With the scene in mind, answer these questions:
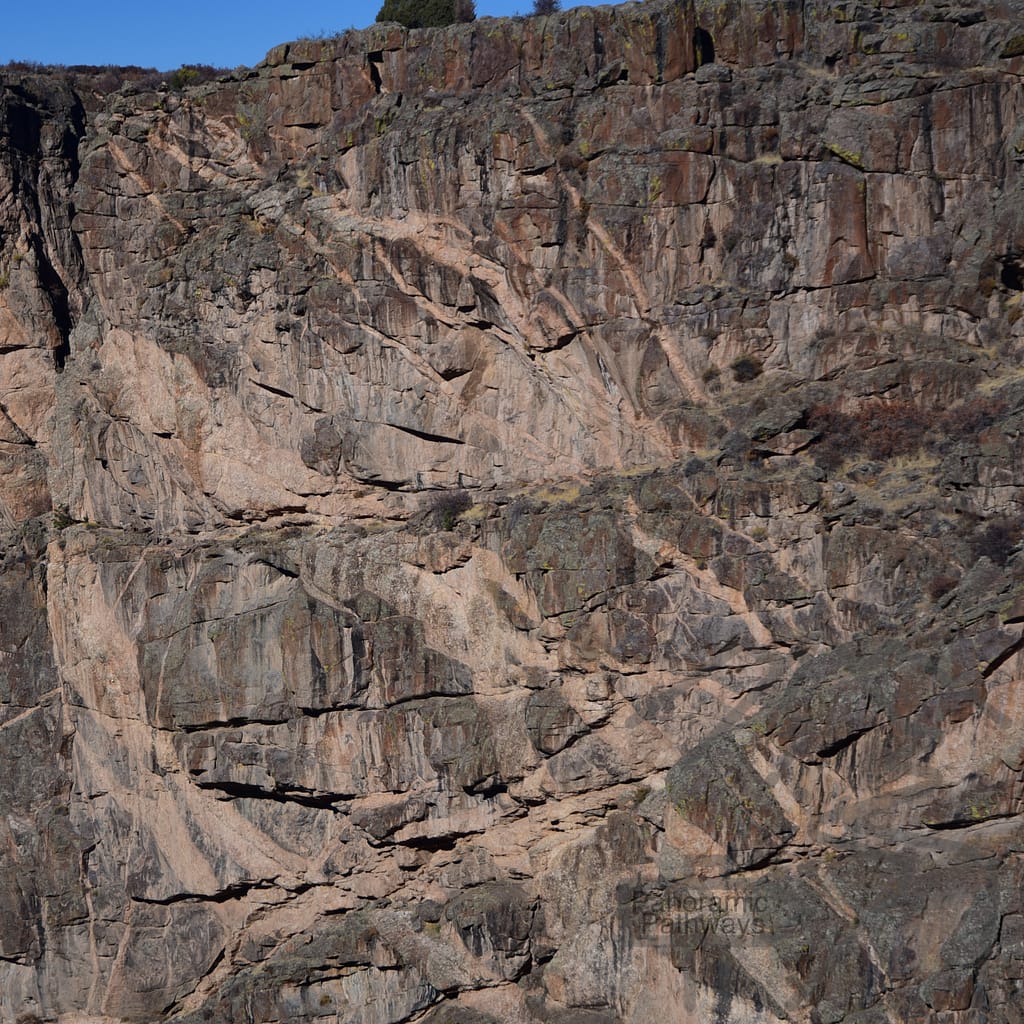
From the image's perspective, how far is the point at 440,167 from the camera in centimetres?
3694

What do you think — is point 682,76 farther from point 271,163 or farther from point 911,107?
point 271,163

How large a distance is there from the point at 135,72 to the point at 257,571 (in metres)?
15.9

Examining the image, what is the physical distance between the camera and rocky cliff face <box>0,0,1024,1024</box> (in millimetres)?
33562

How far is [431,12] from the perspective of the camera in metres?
43.8

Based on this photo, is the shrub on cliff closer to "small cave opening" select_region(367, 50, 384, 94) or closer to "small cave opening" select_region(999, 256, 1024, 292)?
"small cave opening" select_region(367, 50, 384, 94)

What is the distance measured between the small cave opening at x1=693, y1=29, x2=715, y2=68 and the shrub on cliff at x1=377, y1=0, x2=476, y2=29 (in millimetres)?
9203

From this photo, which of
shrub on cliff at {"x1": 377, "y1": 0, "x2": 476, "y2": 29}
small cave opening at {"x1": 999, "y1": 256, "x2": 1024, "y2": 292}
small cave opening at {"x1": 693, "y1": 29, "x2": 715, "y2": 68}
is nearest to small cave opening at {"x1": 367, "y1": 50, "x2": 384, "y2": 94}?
shrub on cliff at {"x1": 377, "y1": 0, "x2": 476, "y2": 29}

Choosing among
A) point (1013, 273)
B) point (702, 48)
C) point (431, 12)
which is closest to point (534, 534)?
point (702, 48)

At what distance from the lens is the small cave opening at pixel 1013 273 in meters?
35.1

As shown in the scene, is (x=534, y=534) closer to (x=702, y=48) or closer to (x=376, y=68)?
(x=702, y=48)

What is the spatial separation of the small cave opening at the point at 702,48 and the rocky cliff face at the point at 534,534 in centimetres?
9

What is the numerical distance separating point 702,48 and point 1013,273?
8854mm

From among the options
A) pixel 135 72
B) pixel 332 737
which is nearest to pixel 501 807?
pixel 332 737

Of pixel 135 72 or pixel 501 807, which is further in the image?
pixel 135 72
